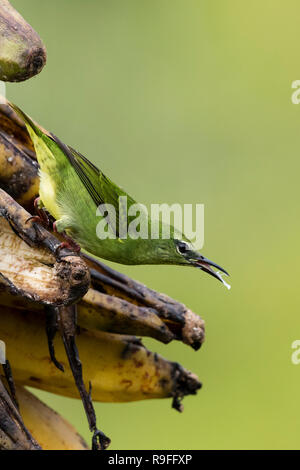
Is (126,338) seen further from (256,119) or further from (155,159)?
(256,119)

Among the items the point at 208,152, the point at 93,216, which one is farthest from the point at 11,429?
the point at 208,152

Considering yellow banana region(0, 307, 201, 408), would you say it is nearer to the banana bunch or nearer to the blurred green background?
the banana bunch

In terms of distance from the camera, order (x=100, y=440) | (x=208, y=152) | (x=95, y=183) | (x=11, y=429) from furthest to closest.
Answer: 1. (x=208, y=152)
2. (x=95, y=183)
3. (x=100, y=440)
4. (x=11, y=429)

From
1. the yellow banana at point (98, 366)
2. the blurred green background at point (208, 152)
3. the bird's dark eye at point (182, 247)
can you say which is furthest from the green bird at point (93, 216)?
the blurred green background at point (208, 152)

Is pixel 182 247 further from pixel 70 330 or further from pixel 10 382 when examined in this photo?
pixel 10 382

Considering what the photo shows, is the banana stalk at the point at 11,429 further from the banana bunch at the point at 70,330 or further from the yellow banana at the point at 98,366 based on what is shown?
the yellow banana at the point at 98,366

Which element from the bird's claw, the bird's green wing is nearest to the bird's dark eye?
the bird's green wing
